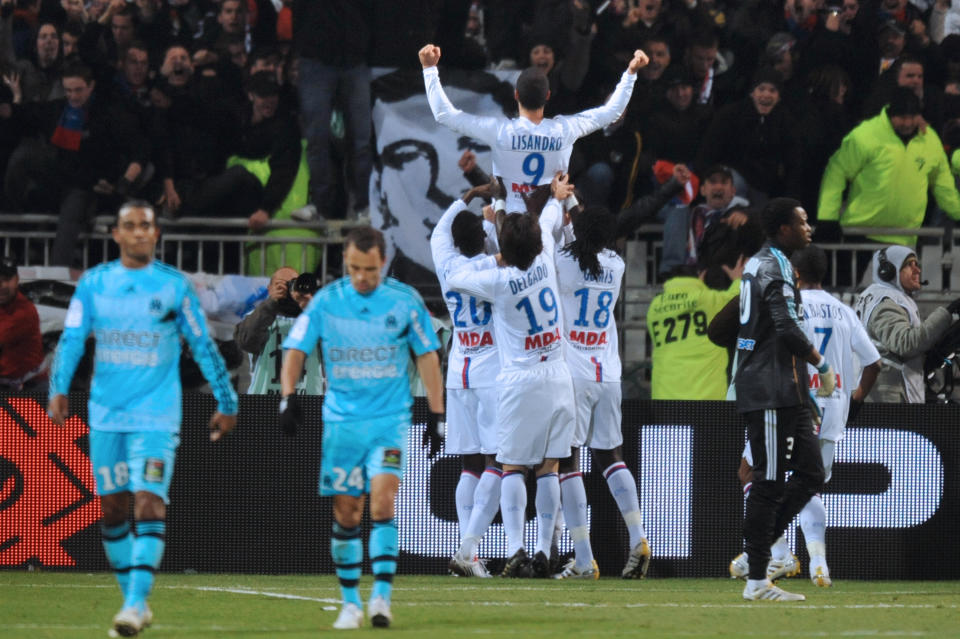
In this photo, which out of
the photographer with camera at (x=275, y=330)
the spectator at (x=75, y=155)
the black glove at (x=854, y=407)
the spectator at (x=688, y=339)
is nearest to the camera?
the black glove at (x=854, y=407)

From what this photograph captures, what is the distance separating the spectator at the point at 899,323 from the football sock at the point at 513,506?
3291 millimetres

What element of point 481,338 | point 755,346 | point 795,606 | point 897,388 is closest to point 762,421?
point 755,346

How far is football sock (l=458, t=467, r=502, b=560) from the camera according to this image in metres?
11.5

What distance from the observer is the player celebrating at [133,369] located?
27.1ft

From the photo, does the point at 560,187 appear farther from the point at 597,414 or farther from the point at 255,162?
the point at 255,162

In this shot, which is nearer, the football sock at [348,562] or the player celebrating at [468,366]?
the football sock at [348,562]

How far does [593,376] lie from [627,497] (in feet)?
2.87

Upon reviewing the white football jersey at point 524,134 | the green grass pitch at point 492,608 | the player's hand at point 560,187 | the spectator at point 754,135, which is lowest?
the green grass pitch at point 492,608

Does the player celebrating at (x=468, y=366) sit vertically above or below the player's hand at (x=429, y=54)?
below

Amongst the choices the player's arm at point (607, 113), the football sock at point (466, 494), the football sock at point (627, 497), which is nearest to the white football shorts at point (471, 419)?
the football sock at point (466, 494)

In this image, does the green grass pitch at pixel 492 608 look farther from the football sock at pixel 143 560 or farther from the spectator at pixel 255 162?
the spectator at pixel 255 162

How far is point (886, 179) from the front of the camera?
15.1m

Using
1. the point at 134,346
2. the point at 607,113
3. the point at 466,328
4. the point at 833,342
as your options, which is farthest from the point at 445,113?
the point at 134,346

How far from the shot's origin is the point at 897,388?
1341 cm
